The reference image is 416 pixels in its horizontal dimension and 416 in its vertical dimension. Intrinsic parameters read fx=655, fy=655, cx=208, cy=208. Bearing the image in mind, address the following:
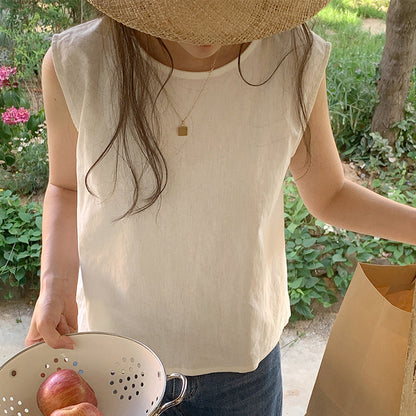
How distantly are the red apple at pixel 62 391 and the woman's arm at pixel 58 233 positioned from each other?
42 millimetres

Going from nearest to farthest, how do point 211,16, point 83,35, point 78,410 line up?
point 211,16, point 78,410, point 83,35

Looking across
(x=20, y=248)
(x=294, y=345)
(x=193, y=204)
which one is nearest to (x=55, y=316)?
(x=193, y=204)

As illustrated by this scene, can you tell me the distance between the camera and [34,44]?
3.40 meters

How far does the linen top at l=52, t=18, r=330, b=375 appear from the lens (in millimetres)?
922

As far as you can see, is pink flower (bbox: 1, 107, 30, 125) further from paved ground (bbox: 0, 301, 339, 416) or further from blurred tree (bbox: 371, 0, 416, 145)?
blurred tree (bbox: 371, 0, 416, 145)

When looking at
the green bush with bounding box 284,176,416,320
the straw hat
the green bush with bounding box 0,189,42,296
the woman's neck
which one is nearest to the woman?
the woman's neck

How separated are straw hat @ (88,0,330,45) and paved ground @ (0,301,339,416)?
175cm

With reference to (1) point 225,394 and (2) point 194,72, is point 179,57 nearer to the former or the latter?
(2) point 194,72

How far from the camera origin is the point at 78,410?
0.81 meters

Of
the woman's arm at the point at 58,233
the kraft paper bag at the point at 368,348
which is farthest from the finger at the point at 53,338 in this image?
the kraft paper bag at the point at 368,348

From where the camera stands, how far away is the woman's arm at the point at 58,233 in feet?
2.96

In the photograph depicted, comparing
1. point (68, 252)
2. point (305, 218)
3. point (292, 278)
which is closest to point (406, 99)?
point (305, 218)

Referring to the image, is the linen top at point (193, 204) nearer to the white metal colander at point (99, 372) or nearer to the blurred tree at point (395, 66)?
the white metal colander at point (99, 372)

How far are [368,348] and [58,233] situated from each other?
51 centimetres
